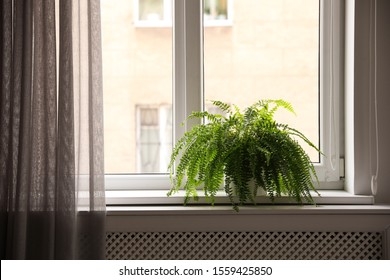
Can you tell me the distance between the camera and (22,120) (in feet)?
6.83

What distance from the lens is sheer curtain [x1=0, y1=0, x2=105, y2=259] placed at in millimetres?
2088

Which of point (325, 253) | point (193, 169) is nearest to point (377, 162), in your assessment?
point (325, 253)

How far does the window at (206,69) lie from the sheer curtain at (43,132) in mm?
352

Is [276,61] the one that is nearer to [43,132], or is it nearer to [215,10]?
[215,10]

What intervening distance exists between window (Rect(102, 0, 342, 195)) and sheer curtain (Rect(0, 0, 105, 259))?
0.35 meters

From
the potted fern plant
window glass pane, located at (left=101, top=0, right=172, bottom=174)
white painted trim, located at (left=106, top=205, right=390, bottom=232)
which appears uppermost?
window glass pane, located at (left=101, top=0, right=172, bottom=174)

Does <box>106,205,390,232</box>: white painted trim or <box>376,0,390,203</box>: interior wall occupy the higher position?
<box>376,0,390,203</box>: interior wall

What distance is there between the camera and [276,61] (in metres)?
2.47

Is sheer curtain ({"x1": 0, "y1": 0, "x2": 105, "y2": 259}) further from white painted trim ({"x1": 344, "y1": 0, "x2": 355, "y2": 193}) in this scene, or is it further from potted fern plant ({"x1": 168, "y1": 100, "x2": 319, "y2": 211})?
white painted trim ({"x1": 344, "y1": 0, "x2": 355, "y2": 193})

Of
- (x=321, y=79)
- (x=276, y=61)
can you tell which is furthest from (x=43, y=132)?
(x=321, y=79)

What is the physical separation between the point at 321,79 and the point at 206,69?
19.1 inches

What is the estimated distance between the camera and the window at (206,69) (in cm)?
246

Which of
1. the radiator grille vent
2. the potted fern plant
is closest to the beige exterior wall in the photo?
the potted fern plant

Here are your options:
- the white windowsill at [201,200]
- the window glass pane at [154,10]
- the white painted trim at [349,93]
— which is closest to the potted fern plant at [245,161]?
the white windowsill at [201,200]
